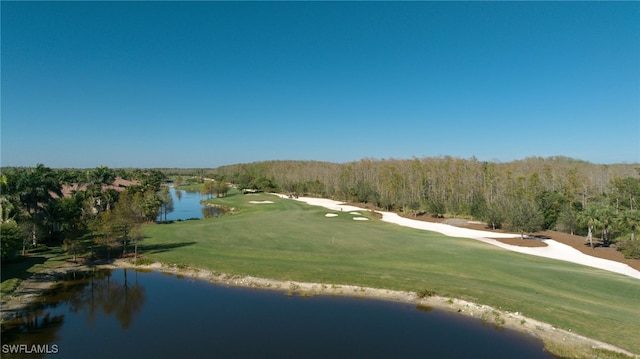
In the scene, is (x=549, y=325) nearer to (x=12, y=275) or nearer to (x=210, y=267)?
(x=210, y=267)

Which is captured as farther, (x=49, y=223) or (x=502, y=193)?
(x=502, y=193)

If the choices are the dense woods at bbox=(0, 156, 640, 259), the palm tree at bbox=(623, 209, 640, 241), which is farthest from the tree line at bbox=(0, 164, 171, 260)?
the palm tree at bbox=(623, 209, 640, 241)

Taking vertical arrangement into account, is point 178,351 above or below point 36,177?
below

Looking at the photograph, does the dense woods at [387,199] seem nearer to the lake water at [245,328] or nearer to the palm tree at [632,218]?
the palm tree at [632,218]

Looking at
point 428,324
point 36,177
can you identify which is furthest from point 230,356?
point 36,177

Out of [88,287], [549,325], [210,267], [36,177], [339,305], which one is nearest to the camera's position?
[549,325]

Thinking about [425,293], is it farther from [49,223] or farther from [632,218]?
[49,223]

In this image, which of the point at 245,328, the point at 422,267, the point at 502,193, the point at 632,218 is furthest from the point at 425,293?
the point at 502,193
